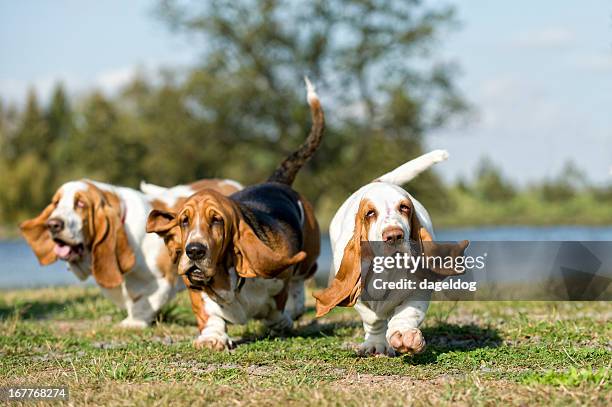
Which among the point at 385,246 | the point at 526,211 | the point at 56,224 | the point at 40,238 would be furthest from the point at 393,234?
the point at 526,211

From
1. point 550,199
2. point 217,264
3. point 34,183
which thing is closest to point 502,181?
point 550,199

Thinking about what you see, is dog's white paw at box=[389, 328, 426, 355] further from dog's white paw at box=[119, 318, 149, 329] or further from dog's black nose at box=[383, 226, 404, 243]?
dog's white paw at box=[119, 318, 149, 329]

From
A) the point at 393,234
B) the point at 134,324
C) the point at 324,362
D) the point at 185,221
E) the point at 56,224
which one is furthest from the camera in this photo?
the point at 134,324

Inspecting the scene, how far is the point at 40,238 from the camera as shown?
819cm

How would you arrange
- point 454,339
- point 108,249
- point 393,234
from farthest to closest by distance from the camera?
point 108,249
point 454,339
point 393,234

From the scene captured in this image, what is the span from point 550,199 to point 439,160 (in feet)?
127

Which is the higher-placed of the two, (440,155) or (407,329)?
A: (440,155)

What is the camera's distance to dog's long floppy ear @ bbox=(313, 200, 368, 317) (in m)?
5.41

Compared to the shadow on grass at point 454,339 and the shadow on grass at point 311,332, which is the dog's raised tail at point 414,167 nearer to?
the shadow on grass at point 454,339

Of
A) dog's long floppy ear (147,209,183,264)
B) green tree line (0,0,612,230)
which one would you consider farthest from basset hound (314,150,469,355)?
green tree line (0,0,612,230)

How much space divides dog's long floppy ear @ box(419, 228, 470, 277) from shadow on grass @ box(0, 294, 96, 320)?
4902mm

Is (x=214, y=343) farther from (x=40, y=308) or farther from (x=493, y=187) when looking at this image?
(x=493, y=187)

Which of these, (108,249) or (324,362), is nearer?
(324,362)

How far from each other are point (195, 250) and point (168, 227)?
0.55 m
